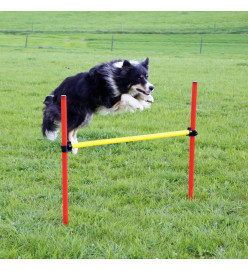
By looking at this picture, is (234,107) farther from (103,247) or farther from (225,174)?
(103,247)

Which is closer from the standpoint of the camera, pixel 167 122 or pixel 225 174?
pixel 225 174

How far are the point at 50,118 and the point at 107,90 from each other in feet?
3.64

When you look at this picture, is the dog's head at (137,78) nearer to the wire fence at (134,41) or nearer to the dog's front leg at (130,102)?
the dog's front leg at (130,102)

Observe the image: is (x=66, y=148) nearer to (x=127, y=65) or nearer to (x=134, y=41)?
(x=127, y=65)

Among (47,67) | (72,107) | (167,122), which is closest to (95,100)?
(72,107)

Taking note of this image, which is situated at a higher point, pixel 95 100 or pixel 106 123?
pixel 95 100

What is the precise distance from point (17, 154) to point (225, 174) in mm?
3426

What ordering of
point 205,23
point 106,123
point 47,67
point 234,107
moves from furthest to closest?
point 205,23 → point 47,67 → point 234,107 → point 106,123

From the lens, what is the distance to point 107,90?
214 inches

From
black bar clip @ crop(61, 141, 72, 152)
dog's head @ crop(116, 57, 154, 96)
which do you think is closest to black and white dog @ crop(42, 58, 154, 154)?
dog's head @ crop(116, 57, 154, 96)

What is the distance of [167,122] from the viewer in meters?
7.59

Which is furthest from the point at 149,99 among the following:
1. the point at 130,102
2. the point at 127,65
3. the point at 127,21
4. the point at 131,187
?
the point at 127,21

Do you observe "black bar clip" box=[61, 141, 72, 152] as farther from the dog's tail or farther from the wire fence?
the wire fence

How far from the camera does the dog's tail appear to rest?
5691 mm
